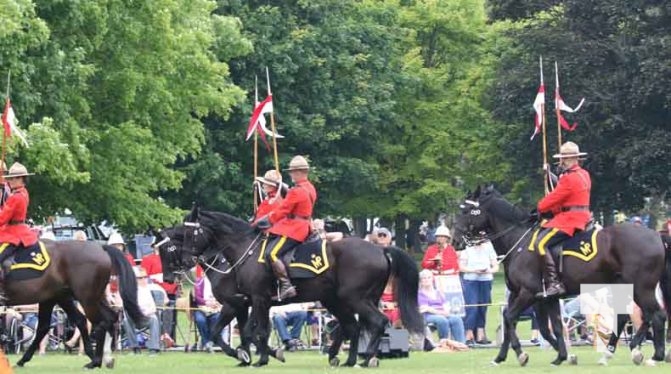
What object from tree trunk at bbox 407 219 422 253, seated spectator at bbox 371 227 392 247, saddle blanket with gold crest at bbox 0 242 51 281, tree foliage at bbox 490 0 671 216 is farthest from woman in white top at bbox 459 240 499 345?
tree trunk at bbox 407 219 422 253

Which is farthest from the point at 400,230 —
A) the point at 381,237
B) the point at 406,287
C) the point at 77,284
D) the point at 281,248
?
the point at 77,284

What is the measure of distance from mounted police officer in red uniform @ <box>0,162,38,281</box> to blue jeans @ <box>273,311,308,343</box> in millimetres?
6783

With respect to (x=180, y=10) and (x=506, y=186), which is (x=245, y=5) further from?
(x=506, y=186)

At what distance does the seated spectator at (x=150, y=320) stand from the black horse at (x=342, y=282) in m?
4.06

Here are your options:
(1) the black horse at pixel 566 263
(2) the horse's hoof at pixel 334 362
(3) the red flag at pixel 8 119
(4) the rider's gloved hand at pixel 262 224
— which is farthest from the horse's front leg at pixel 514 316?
(3) the red flag at pixel 8 119

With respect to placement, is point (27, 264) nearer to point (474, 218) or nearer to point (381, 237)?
point (474, 218)

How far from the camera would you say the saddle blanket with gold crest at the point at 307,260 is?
70.4 ft

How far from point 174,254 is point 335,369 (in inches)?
124

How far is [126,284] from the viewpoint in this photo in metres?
21.7

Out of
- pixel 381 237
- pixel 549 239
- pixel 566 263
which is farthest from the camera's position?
pixel 381 237

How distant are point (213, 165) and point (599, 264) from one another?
32.7 meters

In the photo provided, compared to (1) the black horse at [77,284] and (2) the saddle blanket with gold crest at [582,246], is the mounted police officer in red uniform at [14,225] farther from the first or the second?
(2) the saddle blanket with gold crest at [582,246]

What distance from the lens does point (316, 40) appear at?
5709 cm

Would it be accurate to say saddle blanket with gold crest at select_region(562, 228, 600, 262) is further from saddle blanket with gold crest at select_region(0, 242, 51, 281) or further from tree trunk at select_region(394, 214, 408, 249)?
tree trunk at select_region(394, 214, 408, 249)
